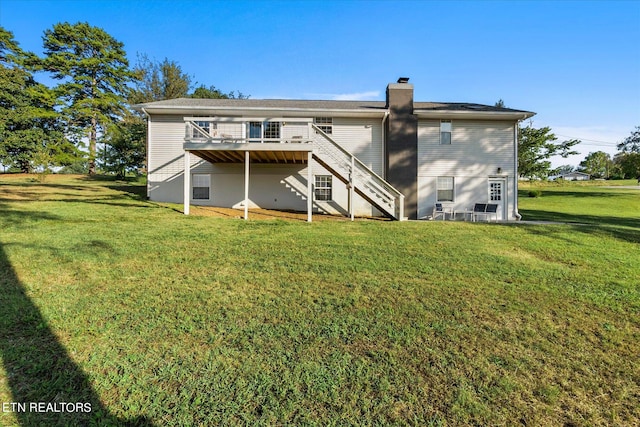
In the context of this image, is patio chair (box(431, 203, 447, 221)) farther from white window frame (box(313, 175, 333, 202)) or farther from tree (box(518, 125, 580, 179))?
tree (box(518, 125, 580, 179))

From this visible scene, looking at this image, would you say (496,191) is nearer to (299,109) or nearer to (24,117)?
(299,109)

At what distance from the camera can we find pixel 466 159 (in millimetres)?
14906

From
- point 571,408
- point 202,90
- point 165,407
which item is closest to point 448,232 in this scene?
point 571,408

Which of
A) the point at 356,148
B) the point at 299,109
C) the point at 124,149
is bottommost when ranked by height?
the point at 356,148

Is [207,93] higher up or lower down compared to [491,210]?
higher up

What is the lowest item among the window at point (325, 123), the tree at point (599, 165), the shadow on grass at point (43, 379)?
the shadow on grass at point (43, 379)

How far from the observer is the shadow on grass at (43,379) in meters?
2.44

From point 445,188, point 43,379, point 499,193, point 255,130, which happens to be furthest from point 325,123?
point 43,379

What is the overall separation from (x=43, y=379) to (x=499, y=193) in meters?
16.7

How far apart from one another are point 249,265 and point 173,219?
5.19 m

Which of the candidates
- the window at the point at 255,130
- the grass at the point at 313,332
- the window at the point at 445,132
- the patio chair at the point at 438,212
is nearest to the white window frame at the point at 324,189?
the window at the point at 255,130

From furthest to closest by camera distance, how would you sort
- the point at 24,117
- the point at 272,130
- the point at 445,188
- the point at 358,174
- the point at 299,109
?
the point at 24,117, the point at 445,188, the point at 272,130, the point at 299,109, the point at 358,174

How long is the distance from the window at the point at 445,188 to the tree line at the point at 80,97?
24075mm

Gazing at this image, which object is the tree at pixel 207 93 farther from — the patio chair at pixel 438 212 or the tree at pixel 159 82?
the patio chair at pixel 438 212
